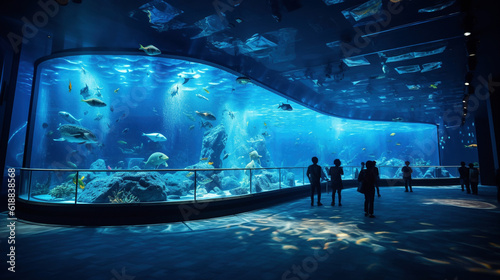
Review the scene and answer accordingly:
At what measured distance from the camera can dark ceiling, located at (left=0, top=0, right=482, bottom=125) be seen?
655cm

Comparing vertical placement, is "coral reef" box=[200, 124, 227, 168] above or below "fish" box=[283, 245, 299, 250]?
above

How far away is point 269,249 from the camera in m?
4.26

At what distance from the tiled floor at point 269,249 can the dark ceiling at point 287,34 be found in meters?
6.10

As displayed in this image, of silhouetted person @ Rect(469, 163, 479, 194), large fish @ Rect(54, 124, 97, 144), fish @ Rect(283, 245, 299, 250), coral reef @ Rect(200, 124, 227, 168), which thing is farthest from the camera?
coral reef @ Rect(200, 124, 227, 168)

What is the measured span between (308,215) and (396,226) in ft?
7.96

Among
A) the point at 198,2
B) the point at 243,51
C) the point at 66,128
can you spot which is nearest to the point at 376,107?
the point at 243,51

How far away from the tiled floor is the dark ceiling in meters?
6.10

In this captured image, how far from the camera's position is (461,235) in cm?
507

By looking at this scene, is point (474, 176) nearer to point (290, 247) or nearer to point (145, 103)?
point (290, 247)

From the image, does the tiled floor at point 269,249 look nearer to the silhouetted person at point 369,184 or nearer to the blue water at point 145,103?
the silhouetted person at point 369,184

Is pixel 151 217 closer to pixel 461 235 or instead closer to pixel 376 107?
pixel 461 235

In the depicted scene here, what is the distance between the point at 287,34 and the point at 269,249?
7051 millimetres

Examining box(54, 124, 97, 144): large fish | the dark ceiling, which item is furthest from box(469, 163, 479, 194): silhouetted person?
box(54, 124, 97, 144): large fish

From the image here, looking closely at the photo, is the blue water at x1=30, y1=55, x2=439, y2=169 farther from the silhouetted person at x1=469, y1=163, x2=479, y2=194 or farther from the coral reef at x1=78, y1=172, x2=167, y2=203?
the silhouetted person at x1=469, y1=163, x2=479, y2=194
